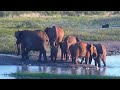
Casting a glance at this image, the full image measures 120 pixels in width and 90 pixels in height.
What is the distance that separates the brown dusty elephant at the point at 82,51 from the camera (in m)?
7.67

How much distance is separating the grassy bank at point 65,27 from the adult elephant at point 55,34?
65mm

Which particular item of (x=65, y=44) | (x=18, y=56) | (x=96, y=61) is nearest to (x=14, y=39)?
(x=18, y=56)

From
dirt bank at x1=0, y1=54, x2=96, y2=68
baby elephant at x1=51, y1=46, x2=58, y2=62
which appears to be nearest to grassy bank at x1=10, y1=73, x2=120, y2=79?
dirt bank at x1=0, y1=54, x2=96, y2=68

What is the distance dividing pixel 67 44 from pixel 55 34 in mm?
254

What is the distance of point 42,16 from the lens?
7637mm

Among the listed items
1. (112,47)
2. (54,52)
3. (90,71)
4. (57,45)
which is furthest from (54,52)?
(112,47)

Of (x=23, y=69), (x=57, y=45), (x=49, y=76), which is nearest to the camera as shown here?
(x=49, y=76)

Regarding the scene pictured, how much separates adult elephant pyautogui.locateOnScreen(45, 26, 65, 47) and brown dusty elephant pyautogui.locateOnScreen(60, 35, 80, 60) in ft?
0.28

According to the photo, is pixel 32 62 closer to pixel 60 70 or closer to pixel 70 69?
pixel 60 70

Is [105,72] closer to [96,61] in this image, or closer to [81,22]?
[96,61]

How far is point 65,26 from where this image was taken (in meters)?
7.65

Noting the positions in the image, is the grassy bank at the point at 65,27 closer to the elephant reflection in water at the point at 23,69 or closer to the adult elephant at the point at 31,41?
the adult elephant at the point at 31,41

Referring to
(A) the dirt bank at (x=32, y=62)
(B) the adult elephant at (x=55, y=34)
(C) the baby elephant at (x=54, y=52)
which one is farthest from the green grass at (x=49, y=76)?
(B) the adult elephant at (x=55, y=34)
